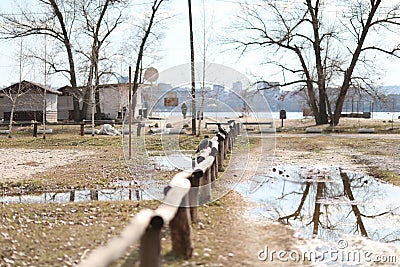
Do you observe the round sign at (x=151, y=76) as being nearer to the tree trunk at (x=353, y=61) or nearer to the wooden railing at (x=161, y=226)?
the wooden railing at (x=161, y=226)

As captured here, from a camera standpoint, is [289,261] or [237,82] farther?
[237,82]

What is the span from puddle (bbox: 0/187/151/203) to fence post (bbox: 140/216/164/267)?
5421 millimetres

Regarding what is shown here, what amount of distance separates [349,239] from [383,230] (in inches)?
32.8

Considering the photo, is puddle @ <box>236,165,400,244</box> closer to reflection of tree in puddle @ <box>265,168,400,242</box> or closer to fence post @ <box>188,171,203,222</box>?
reflection of tree in puddle @ <box>265,168,400,242</box>

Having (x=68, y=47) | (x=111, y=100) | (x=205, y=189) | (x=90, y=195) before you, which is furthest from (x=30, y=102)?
(x=205, y=189)

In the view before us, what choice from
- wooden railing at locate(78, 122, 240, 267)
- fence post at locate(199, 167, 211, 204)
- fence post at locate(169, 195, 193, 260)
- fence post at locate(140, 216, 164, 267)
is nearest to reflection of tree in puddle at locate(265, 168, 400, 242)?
fence post at locate(199, 167, 211, 204)

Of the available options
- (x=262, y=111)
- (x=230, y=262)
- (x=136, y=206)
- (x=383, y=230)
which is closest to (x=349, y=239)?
(x=383, y=230)

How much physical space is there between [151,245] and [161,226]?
16cm

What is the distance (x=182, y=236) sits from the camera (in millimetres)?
5129

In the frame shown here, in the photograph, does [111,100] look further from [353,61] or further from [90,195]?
[90,195]

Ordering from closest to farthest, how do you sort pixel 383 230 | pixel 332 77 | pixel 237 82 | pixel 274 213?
pixel 383 230
pixel 274 213
pixel 237 82
pixel 332 77

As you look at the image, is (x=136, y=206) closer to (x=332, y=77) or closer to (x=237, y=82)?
(x=237, y=82)

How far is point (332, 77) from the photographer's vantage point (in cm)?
3331

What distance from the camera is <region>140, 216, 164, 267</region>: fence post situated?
3809mm
